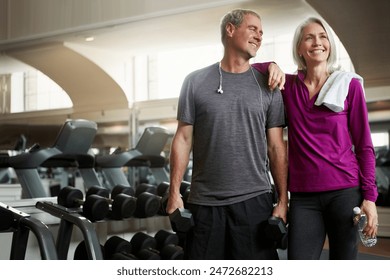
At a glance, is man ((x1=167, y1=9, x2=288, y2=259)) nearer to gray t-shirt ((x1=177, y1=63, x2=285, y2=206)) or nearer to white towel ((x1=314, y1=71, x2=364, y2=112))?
gray t-shirt ((x1=177, y1=63, x2=285, y2=206))

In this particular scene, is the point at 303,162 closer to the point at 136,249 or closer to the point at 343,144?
the point at 343,144

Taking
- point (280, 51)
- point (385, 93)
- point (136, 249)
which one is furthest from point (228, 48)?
point (385, 93)

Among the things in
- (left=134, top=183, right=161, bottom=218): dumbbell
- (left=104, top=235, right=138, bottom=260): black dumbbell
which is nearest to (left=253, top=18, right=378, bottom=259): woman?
(left=104, top=235, right=138, bottom=260): black dumbbell

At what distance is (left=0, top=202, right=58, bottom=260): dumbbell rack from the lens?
5.32ft

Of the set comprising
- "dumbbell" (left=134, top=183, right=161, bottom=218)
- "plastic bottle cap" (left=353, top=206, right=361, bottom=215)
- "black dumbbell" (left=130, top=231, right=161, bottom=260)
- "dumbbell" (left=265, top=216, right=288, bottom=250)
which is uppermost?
"plastic bottle cap" (left=353, top=206, right=361, bottom=215)

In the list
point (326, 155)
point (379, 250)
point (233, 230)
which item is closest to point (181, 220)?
point (233, 230)

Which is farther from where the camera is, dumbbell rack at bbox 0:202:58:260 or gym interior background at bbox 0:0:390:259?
gym interior background at bbox 0:0:390:259

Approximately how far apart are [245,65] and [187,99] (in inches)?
7.5

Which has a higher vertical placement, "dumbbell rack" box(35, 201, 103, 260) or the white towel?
the white towel

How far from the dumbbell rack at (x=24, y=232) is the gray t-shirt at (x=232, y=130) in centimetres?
46

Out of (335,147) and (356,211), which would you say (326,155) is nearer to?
(335,147)

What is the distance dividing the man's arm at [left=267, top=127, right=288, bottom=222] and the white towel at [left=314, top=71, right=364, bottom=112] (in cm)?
18

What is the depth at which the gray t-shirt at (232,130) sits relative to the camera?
1503 millimetres

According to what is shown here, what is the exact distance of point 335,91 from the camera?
1.39 metres
